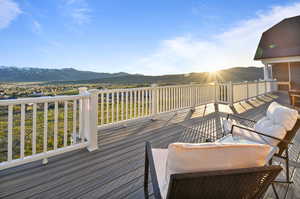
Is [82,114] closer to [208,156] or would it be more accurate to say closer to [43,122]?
[43,122]

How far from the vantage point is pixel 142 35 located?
32.3ft

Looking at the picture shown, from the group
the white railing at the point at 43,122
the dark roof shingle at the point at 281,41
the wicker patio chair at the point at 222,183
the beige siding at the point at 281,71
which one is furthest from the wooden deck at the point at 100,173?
the dark roof shingle at the point at 281,41

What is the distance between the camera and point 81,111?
3027 mm

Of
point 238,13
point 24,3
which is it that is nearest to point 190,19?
point 238,13

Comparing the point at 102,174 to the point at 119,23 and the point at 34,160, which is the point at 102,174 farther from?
the point at 119,23

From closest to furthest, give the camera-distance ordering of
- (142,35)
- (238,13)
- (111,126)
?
1. (111,126)
2. (238,13)
3. (142,35)

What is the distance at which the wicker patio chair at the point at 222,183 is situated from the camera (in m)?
0.95

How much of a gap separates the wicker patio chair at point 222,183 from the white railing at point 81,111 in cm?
217

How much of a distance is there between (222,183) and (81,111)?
270 cm

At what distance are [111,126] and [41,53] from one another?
6.94 meters

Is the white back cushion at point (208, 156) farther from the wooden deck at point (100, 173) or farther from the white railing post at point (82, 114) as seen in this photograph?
the white railing post at point (82, 114)

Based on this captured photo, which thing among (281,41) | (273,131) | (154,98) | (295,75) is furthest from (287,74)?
(273,131)

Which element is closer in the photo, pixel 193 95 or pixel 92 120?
pixel 92 120

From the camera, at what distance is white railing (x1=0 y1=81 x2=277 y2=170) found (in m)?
2.36
